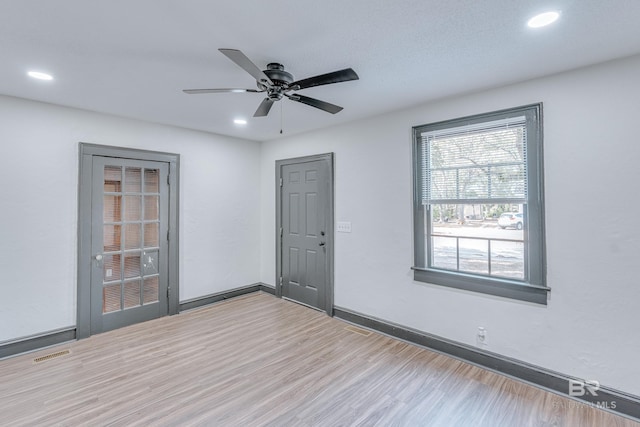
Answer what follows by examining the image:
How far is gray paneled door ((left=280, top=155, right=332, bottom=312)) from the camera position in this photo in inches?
165

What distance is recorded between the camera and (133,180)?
149 inches

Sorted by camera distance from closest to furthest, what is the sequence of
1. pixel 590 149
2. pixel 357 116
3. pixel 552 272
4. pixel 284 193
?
pixel 590 149, pixel 552 272, pixel 357 116, pixel 284 193

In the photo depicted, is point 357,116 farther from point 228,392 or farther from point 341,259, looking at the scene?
point 228,392

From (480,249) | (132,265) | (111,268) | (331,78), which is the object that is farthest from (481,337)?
(111,268)

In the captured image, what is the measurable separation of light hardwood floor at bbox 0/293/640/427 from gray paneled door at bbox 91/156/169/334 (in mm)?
370

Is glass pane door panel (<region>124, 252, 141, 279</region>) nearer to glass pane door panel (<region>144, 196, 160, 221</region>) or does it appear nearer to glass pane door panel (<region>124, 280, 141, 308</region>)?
glass pane door panel (<region>124, 280, 141, 308</region>)

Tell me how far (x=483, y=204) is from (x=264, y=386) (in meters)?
2.53

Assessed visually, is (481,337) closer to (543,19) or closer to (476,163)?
(476,163)

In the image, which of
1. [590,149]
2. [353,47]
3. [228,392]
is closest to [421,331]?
[228,392]

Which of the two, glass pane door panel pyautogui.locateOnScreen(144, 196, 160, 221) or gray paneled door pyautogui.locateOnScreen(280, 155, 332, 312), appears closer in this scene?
glass pane door panel pyautogui.locateOnScreen(144, 196, 160, 221)

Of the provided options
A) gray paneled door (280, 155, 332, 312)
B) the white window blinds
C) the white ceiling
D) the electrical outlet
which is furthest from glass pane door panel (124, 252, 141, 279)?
the electrical outlet

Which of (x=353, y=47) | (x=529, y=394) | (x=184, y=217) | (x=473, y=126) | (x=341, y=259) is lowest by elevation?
(x=529, y=394)

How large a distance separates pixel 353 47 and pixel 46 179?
3.35 meters

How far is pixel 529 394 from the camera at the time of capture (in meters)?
2.40
